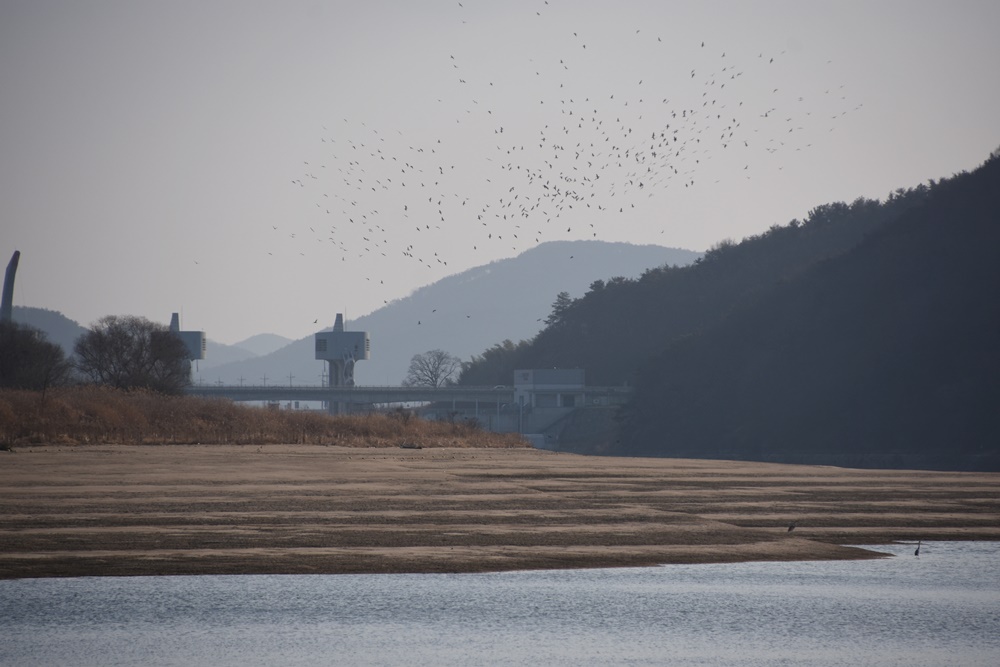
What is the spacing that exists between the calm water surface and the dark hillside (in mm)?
98333

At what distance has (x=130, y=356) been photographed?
10588 centimetres

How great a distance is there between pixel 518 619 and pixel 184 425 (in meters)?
40.6

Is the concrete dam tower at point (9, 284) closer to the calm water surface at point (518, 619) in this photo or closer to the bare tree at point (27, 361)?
the bare tree at point (27, 361)

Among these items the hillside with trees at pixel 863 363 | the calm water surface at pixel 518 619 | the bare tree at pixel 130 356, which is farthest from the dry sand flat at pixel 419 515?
the hillside with trees at pixel 863 363

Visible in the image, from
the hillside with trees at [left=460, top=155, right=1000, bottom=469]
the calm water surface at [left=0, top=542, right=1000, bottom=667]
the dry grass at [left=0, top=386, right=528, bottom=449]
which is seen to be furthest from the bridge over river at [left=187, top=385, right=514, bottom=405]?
the calm water surface at [left=0, top=542, right=1000, bottom=667]

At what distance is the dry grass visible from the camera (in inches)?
1886

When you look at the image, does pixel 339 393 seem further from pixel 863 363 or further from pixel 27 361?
pixel 27 361

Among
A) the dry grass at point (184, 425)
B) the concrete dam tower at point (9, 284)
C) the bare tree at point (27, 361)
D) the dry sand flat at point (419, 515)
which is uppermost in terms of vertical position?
the concrete dam tower at point (9, 284)

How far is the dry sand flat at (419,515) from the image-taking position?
21.0 metres

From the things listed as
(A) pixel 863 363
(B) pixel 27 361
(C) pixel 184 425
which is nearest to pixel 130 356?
(B) pixel 27 361

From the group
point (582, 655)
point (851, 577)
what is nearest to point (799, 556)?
point (851, 577)

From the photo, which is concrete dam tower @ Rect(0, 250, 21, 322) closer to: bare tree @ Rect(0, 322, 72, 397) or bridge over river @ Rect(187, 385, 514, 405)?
bare tree @ Rect(0, 322, 72, 397)

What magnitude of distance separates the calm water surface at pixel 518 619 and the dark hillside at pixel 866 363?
98.3m

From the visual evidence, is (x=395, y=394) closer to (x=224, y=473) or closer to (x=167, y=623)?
(x=224, y=473)
